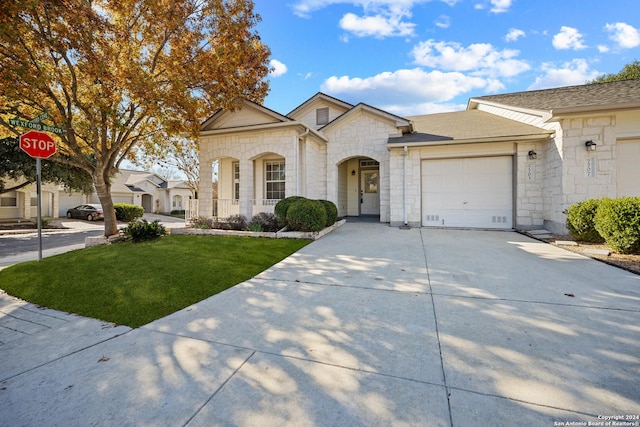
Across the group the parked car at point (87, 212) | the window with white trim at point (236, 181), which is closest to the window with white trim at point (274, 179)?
the window with white trim at point (236, 181)

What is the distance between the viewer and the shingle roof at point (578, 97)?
8250mm

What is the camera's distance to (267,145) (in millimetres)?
10852

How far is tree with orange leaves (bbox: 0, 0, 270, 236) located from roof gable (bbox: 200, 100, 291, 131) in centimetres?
56

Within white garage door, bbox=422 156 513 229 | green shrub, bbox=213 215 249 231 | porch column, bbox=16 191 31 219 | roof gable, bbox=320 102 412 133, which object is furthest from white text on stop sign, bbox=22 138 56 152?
porch column, bbox=16 191 31 219

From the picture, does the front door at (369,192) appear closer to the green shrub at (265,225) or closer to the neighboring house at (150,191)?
the green shrub at (265,225)

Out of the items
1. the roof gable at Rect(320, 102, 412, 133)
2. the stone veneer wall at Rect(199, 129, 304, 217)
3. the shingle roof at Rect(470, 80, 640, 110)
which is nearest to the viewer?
the shingle roof at Rect(470, 80, 640, 110)

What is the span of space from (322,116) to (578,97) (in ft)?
35.6

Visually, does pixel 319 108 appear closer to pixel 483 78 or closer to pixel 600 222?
pixel 483 78

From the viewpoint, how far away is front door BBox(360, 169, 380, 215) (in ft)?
49.0

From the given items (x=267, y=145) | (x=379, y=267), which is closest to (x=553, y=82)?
(x=267, y=145)

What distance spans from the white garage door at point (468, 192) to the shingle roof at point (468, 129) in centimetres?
88

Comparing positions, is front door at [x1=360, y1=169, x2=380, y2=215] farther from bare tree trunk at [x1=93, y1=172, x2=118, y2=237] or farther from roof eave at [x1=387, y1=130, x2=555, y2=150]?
bare tree trunk at [x1=93, y1=172, x2=118, y2=237]

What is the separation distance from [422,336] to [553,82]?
3777 cm

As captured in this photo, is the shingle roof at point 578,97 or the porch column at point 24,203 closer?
the shingle roof at point 578,97
